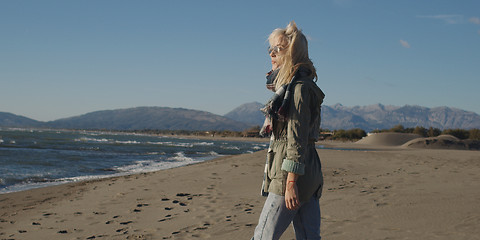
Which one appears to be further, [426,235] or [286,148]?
[426,235]

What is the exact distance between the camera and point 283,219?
2439 mm

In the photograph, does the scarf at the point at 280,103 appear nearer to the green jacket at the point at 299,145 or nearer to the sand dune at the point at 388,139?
the green jacket at the point at 299,145

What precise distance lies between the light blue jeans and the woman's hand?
7 cm

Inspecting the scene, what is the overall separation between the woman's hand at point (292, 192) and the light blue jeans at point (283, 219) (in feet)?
0.22

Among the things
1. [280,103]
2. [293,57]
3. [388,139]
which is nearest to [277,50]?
[293,57]

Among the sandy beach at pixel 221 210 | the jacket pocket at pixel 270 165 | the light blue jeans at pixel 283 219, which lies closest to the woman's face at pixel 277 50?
the jacket pocket at pixel 270 165

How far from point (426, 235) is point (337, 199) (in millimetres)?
2367

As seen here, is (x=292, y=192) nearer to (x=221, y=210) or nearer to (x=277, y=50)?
(x=277, y=50)

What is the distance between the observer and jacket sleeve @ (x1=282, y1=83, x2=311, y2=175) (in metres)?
2.32

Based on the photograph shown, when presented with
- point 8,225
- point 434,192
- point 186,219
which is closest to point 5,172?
point 8,225

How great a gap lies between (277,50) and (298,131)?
2.09ft

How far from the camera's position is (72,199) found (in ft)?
27.3

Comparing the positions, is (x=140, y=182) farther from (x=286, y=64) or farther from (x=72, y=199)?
(x=286, y=64)

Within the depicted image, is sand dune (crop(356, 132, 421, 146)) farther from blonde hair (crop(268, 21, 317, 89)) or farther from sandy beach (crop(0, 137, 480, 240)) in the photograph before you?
blonde hair (crop(268, 21, 317, 89))
